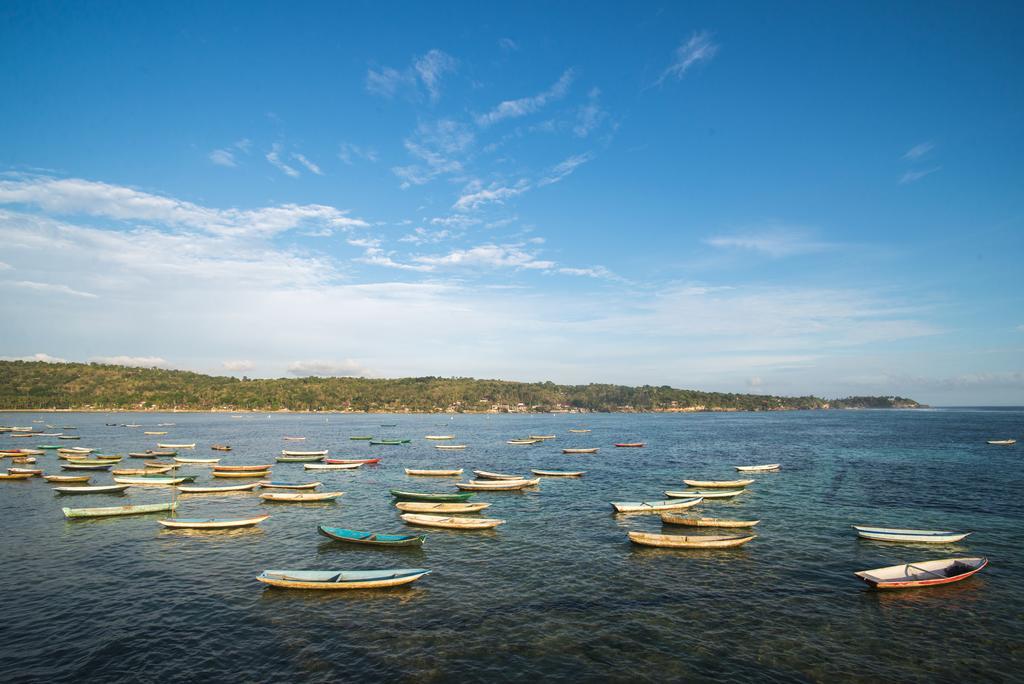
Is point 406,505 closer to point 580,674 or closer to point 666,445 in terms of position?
point 580,674

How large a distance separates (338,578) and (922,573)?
1184 inches

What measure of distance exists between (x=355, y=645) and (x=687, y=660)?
12681mm

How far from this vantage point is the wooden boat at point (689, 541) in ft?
106

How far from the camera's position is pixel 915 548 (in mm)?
32000

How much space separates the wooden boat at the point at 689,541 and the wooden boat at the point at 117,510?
36.1 metres

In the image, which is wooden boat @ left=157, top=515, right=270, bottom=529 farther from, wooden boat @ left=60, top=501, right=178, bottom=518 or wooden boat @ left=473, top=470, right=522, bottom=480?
wooden boat @ left=473, top=470, right=522, bottom=480

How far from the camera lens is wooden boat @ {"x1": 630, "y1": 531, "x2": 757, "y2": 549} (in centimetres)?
3222

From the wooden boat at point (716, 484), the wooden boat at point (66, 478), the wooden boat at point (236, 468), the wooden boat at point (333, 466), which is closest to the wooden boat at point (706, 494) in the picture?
the wooden boat at point (716, 484)

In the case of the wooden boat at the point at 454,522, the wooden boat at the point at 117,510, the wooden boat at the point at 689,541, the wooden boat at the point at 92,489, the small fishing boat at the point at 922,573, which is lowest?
the wooden boat at the point at 92,489

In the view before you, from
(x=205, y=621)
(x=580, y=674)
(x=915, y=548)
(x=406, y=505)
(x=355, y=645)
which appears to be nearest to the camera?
(x=580, y=674)

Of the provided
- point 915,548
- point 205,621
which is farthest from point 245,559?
point 915,548

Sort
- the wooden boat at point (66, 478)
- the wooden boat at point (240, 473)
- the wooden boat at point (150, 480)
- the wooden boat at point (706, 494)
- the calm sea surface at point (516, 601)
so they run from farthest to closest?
1. the wooden boat at point (240, 473)
2. the wooden boat at point (66, 478)
3. the wooden boat at point (150, 480)
4. the wooden boat at point (706, 494)
5. the calm sea surface at point (516, 601)

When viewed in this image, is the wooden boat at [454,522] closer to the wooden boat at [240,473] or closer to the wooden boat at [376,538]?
the wooden boat at [376,538]

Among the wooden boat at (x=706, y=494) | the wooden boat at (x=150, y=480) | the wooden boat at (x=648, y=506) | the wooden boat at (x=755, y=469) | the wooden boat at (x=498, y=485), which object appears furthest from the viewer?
the wooden boat at (x=755, y=469)
